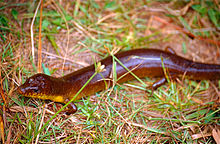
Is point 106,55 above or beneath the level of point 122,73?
above

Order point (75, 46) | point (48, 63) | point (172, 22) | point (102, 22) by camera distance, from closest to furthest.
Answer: point (48, 63), point (75, 46), point (102, 22), point (172, 22)

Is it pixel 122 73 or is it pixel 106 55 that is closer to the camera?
pixel 122 73

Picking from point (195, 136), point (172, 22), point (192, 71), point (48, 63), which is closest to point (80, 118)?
point (48, 63)

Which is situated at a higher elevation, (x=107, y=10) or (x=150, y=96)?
(x=107, y=10)

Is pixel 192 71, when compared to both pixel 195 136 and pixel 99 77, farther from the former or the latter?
pixel 99 77
